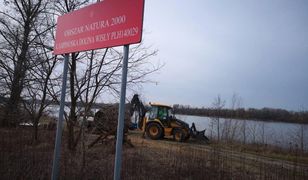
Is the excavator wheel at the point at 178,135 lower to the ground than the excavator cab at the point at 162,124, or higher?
lower

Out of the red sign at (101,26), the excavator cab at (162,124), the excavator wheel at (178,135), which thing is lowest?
the excavator wheel at (178,135)

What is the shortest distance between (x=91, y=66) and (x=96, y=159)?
3241 millimetres

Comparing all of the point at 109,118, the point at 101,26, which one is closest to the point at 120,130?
the point at 101,26

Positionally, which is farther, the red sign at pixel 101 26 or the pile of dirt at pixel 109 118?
the pile of dirt at pixel 109 118

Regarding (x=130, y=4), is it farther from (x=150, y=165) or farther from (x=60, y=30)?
(x=150, y=165)

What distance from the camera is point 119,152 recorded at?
11.7 ft

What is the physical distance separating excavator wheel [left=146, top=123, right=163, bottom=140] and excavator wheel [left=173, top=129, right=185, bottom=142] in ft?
3.18

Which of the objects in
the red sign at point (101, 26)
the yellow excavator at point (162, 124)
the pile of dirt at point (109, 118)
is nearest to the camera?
the red sign at point (101, 26)

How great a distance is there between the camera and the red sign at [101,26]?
3.55 m

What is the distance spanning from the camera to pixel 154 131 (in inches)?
885

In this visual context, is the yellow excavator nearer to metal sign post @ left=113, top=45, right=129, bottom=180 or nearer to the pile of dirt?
the pile of dirt

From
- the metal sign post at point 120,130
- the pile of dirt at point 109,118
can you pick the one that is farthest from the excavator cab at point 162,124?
the metal sign post at point 120,130

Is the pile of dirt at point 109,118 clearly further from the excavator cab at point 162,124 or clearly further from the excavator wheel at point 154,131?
the excavator cab at point 162,124

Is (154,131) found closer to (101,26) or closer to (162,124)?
(162,124)
